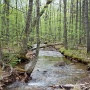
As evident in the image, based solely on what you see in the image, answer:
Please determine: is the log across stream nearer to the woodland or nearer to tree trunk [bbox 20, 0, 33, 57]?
the woodland

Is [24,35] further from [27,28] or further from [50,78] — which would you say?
[50,78]

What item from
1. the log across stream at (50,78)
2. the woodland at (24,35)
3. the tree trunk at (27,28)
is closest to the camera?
the log across stream at (50,78)

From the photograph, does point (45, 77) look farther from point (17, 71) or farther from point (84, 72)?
point (84, 72)

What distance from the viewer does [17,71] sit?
11.2 metres

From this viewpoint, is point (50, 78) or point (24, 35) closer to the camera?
point (50, 78)

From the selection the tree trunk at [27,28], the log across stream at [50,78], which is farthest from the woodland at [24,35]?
the log across stream at [50,78]

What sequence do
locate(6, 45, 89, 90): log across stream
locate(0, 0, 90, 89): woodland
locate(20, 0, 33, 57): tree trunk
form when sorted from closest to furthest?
locate(6, 45, 89, 90): log across stream < locate(0, 0, 90, 89): woodland < locate(20, 0, 33, 57): tree trunk

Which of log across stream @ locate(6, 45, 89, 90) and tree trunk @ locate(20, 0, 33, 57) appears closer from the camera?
log across stream @ locate(6, 45, 89, 90)

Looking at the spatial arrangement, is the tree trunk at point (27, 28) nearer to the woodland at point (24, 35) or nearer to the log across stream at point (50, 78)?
the woodland at point (24, 35)

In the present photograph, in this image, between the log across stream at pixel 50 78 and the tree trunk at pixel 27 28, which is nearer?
the log across stream at pixel 50 78

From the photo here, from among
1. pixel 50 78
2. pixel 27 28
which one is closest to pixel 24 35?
pixel 27 28

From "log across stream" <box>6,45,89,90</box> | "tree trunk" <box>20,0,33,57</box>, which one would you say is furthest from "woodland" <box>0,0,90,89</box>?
"log across stream" <box>6,45,89,90</box>

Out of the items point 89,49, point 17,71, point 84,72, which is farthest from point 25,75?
point 89,49

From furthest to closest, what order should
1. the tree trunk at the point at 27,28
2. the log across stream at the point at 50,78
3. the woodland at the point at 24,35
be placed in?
1. the tree trunk at the point at 27,28
2. the woodland at the point at 24,35
3. the log across stream at the point at 50,78
